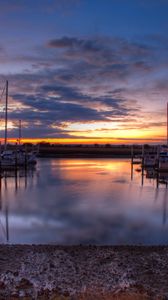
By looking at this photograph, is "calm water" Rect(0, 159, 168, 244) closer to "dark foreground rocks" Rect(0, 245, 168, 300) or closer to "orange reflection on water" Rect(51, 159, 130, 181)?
"dark foreground rocks" Rect(0, 245, 168, 300)

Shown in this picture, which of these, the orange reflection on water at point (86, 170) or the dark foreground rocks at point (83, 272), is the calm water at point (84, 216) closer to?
the dark foreground rocks at point (83, 272)

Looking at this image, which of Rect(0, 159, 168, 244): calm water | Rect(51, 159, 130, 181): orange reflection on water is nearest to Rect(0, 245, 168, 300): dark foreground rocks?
Rect(0, 159, 168, 244): calm water

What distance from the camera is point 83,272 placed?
340 inches

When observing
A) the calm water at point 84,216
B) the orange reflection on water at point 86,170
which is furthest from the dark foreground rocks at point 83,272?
the orange reflection on water at point 86,170

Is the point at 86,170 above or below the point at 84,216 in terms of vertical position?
below

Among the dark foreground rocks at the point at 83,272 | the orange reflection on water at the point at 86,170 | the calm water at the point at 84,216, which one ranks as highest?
the dark foreground rocks at the point at 83,272

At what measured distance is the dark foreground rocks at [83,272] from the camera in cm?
738

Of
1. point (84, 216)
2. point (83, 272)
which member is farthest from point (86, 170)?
point (83, 272)

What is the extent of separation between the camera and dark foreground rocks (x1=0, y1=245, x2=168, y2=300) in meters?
7.38

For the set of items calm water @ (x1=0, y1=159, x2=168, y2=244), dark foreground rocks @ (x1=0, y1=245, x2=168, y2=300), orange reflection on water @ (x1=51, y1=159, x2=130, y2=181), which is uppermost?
dark foreground rocks @ (x1=0, y1=245, x2=168, y2=300)

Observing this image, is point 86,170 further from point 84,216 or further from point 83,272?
point 83,272

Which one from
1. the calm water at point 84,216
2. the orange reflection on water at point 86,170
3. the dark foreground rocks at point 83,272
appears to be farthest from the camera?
the orange reflection on water at point 86,170

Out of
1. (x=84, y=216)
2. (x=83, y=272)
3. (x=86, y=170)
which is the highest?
(x=83, y=272)

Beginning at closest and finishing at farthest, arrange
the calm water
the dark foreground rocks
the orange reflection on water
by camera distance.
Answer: the dark foreground rocks, the calm water, the orange reflection on water
